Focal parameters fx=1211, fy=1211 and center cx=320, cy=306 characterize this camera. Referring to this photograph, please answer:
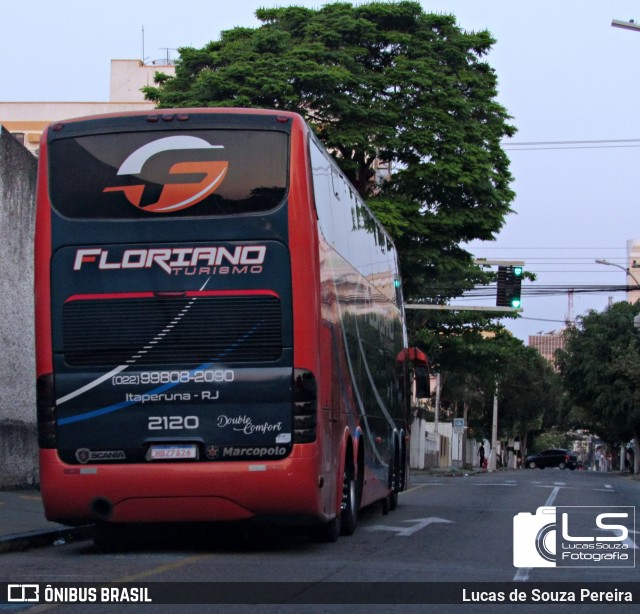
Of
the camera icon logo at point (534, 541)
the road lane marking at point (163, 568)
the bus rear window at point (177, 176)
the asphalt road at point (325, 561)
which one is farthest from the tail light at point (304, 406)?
the camera icon logo at point (534, 541)

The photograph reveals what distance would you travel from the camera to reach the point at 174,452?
11719 mm

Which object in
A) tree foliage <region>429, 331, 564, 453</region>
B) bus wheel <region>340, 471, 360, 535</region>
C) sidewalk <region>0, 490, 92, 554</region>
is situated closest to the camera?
sidewalk <region>0, 490, 92, 554</region>

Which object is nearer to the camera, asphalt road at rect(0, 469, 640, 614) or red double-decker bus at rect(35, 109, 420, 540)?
asphalt road at rect(0, 469, 640, 614)

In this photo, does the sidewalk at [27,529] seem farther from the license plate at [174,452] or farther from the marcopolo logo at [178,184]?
the marcopolo logo at [178,184]

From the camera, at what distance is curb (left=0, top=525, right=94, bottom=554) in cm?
1260

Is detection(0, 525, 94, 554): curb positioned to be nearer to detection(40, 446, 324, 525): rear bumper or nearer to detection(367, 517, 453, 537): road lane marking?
detection(40, 446, 324, 525): rear bumper

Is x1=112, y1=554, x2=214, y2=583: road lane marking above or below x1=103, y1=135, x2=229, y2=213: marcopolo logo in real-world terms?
below

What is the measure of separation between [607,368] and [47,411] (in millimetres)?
49807

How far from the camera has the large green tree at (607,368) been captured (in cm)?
5759

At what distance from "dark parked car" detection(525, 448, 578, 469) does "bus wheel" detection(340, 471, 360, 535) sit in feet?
236

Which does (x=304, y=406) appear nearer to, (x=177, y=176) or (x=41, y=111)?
(x=177, y=176)

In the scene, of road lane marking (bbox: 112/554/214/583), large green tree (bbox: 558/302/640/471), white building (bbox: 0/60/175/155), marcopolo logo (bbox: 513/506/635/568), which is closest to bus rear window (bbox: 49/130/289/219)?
road lane marking (bbox: 112/554/214/583)

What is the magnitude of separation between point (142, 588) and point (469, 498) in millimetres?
15709

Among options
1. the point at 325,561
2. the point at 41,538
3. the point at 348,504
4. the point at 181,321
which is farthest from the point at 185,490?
the point at 348,504
